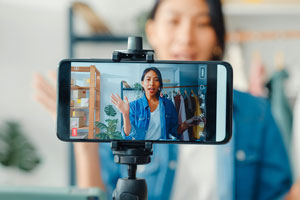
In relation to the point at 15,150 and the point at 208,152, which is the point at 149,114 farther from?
the point at 15,150

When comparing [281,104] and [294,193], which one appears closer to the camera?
[294,193]

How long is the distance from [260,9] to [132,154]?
135 centimetres

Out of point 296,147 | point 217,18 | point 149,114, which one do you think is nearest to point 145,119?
point 149,114

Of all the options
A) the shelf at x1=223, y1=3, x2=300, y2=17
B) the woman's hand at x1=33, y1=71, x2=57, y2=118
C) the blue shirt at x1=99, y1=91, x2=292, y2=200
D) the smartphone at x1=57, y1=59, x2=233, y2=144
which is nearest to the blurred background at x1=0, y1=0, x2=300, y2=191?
the shelf at x1=223, y1=3, x2=300, y2=17

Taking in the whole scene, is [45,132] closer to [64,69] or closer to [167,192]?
[167,192]

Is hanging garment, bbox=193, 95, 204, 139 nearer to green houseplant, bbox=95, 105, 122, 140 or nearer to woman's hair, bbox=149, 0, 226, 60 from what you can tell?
green houseplant, bbox=95, 105, 122, 140

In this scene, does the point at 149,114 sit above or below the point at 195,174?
above

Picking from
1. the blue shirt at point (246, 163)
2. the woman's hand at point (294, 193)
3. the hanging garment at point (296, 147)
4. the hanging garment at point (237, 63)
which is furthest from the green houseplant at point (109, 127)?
the hanging garment at point (237, 63)

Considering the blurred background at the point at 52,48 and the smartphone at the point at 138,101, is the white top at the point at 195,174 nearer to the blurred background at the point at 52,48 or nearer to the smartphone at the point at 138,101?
the smartphone at the point at 138,101

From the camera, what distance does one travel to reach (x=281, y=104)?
149cm

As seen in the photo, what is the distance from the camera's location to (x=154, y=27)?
86cm

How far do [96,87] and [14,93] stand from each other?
4.84ft

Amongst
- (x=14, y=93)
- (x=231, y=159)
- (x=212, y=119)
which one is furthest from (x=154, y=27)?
(x=14, y=93)

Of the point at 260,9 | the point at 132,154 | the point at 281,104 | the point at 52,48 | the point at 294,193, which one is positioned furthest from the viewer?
the point at 52,48
